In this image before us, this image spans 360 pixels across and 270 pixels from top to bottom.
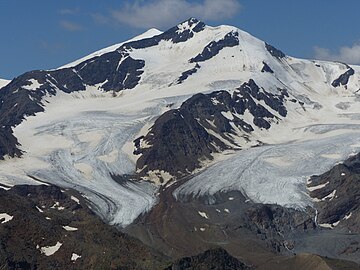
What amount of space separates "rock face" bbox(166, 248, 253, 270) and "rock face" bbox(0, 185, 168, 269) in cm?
205

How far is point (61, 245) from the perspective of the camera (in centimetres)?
8881

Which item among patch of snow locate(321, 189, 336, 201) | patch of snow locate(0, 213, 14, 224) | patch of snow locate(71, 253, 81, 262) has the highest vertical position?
patch of snow locate(0, 213, 14, 224)

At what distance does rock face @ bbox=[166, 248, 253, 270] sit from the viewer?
87.2 meters

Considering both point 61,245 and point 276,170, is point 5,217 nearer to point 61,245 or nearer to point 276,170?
point 61,245

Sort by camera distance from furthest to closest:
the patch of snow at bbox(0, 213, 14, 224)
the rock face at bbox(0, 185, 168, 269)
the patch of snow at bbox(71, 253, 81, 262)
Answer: the patch of snow at bbox(0, 213, 14, 224), the patch of snow at bbox(71, 253, 81, 262), the rock face at bbox(0, 185, 168, 269)

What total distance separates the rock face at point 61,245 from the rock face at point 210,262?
2045mm

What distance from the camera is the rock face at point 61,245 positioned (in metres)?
84.4

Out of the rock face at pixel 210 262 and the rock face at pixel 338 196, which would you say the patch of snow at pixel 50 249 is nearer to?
the rock face at pixel 210 262

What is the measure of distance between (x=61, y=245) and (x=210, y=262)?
51.8 feet

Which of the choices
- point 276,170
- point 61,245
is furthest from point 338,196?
point 61,245

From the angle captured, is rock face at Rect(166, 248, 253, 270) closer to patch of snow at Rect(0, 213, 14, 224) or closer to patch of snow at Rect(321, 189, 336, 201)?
patch of snow at Rect(0, 213, 14, 224)

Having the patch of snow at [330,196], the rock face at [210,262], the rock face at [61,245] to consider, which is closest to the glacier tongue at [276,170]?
the patch of snow at [330,196]

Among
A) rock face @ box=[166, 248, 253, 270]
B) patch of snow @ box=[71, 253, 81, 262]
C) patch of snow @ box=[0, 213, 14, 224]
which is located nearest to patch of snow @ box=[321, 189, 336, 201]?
rock face @ box=[166, 248, 253, 270]

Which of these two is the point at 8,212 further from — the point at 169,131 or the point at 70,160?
the point at 169,131
